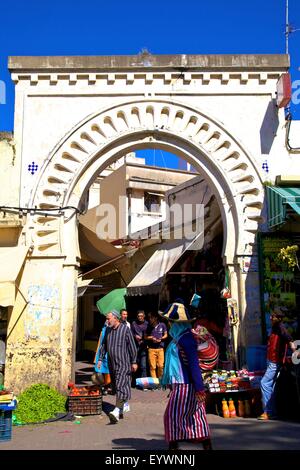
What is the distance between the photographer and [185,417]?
5.12m

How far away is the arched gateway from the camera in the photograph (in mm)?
9359

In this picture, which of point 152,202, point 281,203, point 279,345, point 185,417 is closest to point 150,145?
point 281,203

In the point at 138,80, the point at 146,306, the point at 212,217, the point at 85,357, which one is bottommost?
→ the point at 85,357

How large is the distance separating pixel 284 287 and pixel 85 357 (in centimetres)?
1139

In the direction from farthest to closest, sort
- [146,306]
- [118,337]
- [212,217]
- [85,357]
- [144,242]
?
[85,357] → [144,242] → [146,306] → [212,217] → [118,337]

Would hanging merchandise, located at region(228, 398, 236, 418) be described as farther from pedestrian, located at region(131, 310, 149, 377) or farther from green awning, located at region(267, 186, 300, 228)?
pedestrian, located at region(131, 310, 149, 377)

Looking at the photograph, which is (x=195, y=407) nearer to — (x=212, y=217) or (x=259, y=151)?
(x=259, y=151)

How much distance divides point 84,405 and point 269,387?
9.87ft

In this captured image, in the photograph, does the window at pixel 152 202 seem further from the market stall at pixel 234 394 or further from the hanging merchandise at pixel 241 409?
the hanging merchandise at pixel 241 409

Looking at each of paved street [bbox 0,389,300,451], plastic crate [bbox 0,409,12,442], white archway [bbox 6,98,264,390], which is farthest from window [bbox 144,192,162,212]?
plastic crate [bbox 0,409,12,442]

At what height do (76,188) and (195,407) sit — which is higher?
(76,188)

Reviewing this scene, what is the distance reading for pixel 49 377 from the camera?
9258 millimetres

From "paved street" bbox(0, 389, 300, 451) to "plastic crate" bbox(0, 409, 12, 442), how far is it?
0.11 m

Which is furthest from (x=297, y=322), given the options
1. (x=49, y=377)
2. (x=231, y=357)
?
(x=49, y=377)
